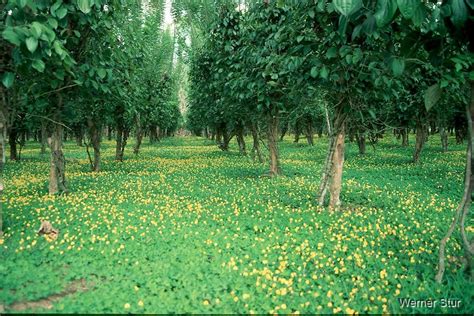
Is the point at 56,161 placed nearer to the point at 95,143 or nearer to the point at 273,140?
the point at 95,143

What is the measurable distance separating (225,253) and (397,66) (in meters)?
4.26

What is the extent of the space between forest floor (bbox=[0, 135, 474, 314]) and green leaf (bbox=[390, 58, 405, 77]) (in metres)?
3.07

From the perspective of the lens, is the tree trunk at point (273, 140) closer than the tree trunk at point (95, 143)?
Yes

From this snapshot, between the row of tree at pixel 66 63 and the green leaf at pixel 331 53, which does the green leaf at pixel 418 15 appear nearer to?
the row of tree at pixel 66 63

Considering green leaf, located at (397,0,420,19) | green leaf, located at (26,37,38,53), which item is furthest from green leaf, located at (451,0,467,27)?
green leaf, located at (26,37,38,53)

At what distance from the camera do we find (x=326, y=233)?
8.15 metres

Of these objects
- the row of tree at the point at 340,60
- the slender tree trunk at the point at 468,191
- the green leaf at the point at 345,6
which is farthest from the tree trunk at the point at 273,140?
the green leaf at the point at 345,6

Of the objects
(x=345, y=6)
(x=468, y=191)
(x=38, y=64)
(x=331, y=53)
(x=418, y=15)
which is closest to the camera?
(x=345, y=6)

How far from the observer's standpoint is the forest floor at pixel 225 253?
5.35 meters

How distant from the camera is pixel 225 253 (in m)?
6.96

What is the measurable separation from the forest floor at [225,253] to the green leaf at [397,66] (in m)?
3.07

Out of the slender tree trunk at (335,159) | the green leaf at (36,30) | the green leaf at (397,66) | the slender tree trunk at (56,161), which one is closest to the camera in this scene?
the green leaf at (397,66)

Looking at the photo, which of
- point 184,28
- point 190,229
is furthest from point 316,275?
point 184,28

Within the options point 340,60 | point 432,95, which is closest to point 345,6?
point 432,95
